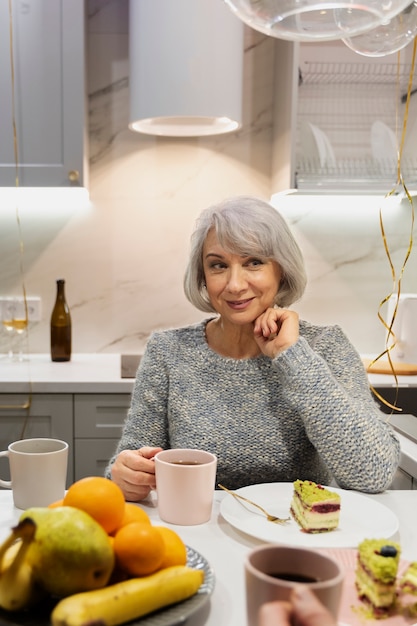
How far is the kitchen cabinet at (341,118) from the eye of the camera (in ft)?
7.63

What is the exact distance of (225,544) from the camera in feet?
3.01

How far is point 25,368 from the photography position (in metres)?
2.45

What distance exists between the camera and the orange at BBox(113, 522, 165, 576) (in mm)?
667

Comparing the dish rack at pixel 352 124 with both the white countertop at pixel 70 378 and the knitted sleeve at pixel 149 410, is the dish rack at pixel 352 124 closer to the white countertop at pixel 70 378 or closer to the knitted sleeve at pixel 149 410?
the white countertop at pixel 70 378

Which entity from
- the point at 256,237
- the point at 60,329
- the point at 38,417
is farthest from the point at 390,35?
the point at 60,329

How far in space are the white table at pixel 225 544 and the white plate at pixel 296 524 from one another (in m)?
0.02

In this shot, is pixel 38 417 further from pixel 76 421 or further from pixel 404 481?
pixel 404 481

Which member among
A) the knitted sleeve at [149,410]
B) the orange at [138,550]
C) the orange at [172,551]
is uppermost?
the orange at [138,550]

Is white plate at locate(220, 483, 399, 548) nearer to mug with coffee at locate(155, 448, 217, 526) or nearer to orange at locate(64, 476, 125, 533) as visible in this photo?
mug with coffee at locate(155, 448, 217, 526)

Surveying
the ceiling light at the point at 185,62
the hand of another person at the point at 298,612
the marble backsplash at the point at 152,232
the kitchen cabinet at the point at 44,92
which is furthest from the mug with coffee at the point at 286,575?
the marble backsplash at the point at 152,232

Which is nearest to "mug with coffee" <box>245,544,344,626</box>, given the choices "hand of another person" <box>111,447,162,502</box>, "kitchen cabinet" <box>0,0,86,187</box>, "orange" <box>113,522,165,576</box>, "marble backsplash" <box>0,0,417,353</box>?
"orange" <box>113,522,165,576</box>

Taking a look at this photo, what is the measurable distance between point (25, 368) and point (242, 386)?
1.29 metres

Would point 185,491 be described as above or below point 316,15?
below

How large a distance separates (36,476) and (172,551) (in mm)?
361
